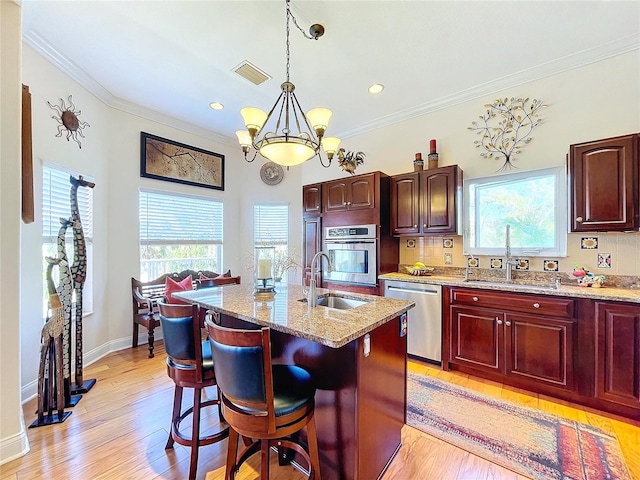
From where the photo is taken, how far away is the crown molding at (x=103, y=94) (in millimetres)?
2471

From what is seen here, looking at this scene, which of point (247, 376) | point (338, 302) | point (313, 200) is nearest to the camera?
point (247, 376)

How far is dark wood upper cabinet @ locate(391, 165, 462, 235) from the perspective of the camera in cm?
313

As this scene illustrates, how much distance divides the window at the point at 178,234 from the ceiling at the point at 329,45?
138 cm

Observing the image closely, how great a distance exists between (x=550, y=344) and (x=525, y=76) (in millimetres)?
2679

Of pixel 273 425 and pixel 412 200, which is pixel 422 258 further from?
pixel 273 425

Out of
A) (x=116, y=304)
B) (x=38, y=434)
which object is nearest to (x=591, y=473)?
(x=38, y=434)

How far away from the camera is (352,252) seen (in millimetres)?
3629

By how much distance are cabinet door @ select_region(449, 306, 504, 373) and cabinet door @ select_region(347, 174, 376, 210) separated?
61.3 inches

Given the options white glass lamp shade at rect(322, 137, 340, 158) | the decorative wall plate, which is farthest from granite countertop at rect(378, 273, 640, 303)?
the decorative wall plate

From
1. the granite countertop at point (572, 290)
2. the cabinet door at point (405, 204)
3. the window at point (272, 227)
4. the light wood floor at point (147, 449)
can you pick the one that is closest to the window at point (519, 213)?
the granite countertop at point (572, 290)

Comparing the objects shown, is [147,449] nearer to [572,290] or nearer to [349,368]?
[349,368]

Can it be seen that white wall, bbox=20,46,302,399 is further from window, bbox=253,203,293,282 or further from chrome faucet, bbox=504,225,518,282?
chrome faucet, bbox=504,225,518,282

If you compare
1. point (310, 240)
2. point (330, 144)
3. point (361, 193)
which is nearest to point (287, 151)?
point (330, 144)

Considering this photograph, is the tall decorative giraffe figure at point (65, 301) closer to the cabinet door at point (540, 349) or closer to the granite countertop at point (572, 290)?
the granite countertop at point (572, 290)
